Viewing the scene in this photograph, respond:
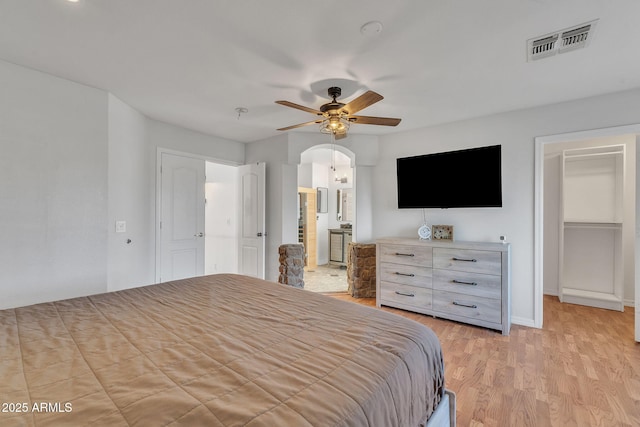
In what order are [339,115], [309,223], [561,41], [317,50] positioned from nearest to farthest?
[561,41]
[317,50]
[339,115]
[309,223]

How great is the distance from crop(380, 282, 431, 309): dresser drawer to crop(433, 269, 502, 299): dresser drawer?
185mm

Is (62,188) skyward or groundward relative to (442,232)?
skyward

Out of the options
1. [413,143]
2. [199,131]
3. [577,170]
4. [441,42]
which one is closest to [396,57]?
[441,42]

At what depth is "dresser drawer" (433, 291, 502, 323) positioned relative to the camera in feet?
9.87

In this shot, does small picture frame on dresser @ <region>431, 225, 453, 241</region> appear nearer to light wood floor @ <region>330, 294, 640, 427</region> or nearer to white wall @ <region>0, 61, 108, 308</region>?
light wood floor @ <region>330, 294, 640, 427</region>

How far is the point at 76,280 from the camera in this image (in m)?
2.55

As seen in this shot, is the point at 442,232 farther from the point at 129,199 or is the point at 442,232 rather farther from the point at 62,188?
the point at 62,188

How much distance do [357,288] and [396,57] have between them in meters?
3.13

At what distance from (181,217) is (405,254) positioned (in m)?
3.05

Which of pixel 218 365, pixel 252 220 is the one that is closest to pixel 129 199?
pixel 252 220

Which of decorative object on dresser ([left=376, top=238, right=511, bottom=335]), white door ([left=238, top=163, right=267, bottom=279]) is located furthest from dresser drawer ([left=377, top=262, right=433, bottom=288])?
white door ([left=238, top=163, right=267, bottom=279])

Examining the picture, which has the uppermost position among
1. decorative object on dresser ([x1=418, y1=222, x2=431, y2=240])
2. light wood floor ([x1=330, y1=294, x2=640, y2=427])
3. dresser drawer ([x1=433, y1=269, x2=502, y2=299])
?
decorative object on dresser ([x1=418, y1=222, x2=431, y2=240])

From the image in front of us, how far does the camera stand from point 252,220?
447 cm

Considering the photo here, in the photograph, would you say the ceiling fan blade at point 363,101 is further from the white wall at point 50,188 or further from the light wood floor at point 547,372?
the white wall at point 50,188
